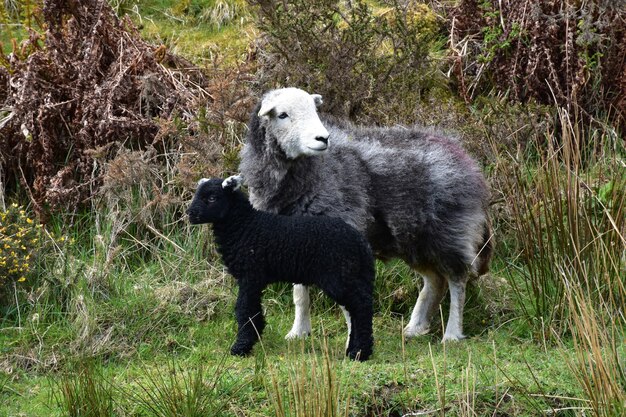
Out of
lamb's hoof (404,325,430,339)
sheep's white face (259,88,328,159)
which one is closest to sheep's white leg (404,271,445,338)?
lamb's hoof (404,325,430,339)

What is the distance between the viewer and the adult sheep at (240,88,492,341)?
7.11m

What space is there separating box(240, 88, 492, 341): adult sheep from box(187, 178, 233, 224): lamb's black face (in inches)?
23.9

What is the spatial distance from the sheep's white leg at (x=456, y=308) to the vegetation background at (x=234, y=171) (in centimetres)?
18

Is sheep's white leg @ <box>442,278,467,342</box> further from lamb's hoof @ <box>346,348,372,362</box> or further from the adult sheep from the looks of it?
lamb's hoof @ <box>346,348,372,362</box>

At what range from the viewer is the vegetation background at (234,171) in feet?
20.4

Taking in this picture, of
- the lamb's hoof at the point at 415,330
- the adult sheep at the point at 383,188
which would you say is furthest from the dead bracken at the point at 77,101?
the lamb's hoof at the point at 415,330

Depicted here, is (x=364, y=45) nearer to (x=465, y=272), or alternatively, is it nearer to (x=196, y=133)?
(x=196, y=133)

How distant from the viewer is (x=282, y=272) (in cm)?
671

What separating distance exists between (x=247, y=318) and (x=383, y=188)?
1.47 meters

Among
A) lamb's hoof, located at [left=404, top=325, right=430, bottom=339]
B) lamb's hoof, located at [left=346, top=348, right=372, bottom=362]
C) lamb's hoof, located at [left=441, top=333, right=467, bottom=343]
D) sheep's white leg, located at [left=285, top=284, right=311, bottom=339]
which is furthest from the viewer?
lamb's hoof, located at [left=404, top=325, right=430, bottom=339]

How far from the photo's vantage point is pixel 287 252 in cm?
661

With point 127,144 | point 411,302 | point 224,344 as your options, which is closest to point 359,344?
point 224,344

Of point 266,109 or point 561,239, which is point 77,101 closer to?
point 266,109

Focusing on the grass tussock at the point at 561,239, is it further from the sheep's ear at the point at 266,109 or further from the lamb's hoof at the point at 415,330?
the sheep's ear at the point at 266,109
